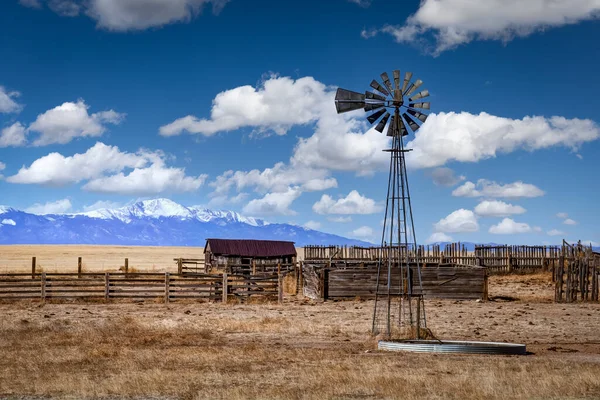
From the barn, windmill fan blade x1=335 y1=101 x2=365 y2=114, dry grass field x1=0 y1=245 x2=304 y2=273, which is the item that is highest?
windmill fan blade x1=335 y1=101 x2=365 y2=114

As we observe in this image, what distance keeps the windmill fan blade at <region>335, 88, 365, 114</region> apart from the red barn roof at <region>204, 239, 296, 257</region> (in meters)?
44.7

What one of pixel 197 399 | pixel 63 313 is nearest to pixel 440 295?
pixel 63 313

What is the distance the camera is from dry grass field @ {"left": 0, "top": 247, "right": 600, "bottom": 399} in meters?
13.8

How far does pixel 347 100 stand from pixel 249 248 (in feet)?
155

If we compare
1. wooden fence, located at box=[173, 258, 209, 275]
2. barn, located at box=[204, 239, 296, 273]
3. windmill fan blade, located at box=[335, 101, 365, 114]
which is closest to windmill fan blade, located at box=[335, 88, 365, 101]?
windmill fan blade, located at box=[335, 101, 365, 114]

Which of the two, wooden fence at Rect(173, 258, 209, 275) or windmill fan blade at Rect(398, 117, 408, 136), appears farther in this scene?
wooden fence at Rect(173, 258, 209, 275)

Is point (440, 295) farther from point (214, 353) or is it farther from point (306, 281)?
point (214, 353)

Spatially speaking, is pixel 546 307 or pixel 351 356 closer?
pixel 351 356

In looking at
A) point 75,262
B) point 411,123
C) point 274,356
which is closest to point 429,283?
point 411,123

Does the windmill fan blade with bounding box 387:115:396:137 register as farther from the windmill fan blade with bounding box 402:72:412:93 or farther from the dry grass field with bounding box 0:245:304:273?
the dry grass field with bounding box 0:245:304:273

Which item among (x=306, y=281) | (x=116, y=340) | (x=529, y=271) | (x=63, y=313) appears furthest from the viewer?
(x=529, y=271)

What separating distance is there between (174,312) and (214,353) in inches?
466

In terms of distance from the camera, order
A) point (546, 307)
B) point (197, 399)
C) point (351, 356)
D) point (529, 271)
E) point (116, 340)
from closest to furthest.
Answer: point (197, 399), point (351, 356), point (116, 340), point (546, 307), point (529, 271)

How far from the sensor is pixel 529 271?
A: 2200 inches
